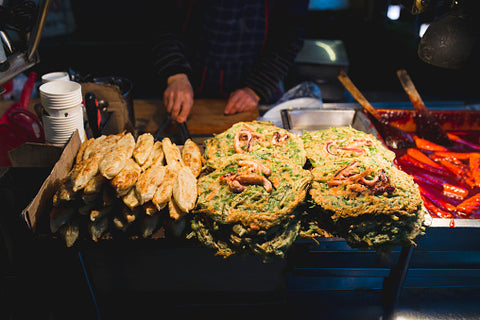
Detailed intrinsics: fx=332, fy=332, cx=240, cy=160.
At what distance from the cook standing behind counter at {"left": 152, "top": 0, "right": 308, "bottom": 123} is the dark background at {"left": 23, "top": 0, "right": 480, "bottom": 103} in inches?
90.8

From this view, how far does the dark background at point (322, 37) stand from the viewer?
606 cm

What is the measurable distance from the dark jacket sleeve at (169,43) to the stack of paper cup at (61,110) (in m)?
1.43

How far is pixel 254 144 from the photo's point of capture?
5.91 feet

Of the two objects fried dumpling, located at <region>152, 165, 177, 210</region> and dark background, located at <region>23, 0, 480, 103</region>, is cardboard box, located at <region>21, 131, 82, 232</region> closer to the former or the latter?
fried dumpling, located at <region>152, 165, 177, 210</region>

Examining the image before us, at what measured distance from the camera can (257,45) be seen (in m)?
3.59

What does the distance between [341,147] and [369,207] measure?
463 millimetres

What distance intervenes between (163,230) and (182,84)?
1.76 meters

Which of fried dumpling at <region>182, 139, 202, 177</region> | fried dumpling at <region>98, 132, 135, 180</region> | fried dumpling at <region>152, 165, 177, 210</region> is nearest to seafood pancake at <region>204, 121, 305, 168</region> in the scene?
fried dumpling at <region>182, 139, 202, 177</region>

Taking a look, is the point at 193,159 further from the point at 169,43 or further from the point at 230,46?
the point at 230,46

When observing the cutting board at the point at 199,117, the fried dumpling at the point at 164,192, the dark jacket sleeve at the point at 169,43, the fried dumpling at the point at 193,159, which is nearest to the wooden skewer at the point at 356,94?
the cutting board at the point at 199,117

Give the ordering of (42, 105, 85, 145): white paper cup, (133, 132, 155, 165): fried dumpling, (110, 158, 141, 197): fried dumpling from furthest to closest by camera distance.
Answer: (42, 105, 85, 145): white paper cup
(133, 132, 155, 165): fried dumpling
(110, 158, 141, 197): fried dumpling

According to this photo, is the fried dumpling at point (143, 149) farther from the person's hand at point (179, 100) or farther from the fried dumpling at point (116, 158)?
the person's hand at point (179, 100)

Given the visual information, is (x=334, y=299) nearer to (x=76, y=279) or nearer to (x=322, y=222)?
(x=322, y=222)

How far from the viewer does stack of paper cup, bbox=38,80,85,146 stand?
5.84 ft
